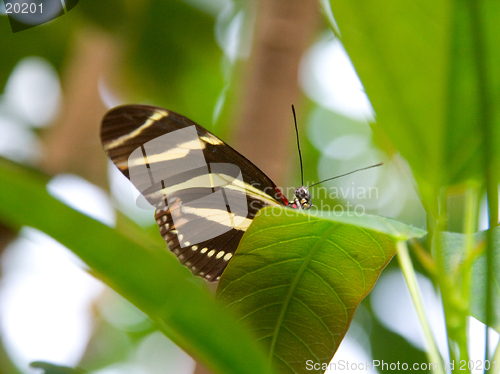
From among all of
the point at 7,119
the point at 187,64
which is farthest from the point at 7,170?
the point at 7,119

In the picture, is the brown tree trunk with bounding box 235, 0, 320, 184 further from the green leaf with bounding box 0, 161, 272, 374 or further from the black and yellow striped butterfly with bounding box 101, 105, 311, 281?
the green leaf with bounding box 0, 161, 272, 374

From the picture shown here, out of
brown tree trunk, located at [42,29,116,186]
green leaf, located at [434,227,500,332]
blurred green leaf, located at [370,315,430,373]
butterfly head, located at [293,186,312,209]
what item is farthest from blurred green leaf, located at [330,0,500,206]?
brown tree trunk, located at [42,29,116,186]

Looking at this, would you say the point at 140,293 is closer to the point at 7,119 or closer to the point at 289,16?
the point at 289,16

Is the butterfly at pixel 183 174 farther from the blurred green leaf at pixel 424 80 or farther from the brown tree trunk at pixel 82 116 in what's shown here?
the brown tree trunk at pixel 82 116

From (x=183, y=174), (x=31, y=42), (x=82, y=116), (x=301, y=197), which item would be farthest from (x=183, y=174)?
(x=31, y=42)

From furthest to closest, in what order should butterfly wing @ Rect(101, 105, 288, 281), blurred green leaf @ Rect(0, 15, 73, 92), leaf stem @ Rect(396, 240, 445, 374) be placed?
blurred green leaf @ Rect(0, 15, 73, 92), butterfly wing @ Rect(101, 105, 288, 281), leaf stem @ Rect(396, 240, 445, 374)

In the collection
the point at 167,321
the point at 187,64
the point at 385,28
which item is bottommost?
the point at 167,321
